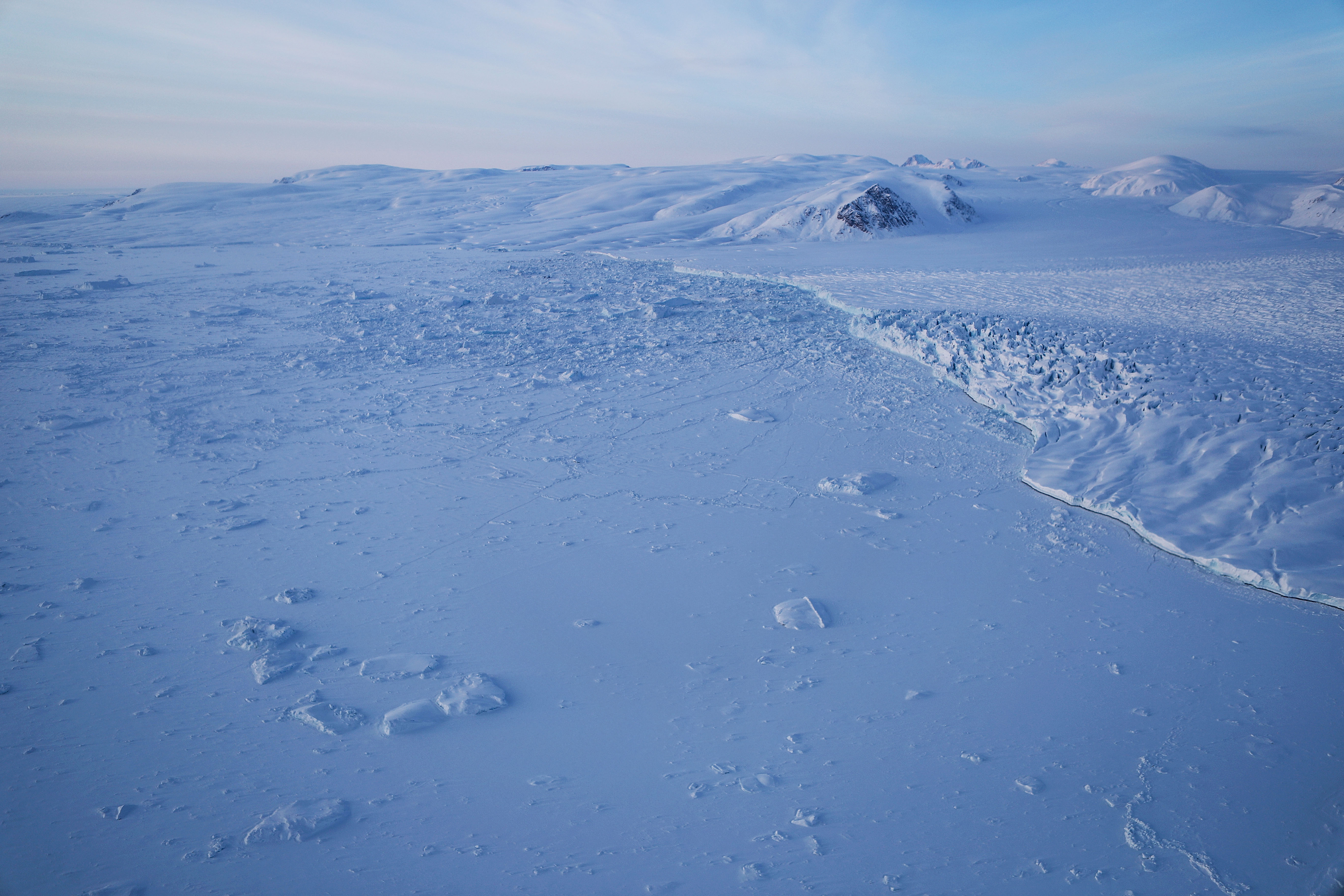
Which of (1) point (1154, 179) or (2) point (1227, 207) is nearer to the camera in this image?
(2) point (1227, 207)

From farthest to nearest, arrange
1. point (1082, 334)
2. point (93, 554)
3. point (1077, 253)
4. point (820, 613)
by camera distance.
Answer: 1. point (1077, 253)
2. point (1082, 334)
3. point (93, 554)
4. point (820, 613)

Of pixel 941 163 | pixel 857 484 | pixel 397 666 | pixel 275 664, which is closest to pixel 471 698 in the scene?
pixel 397 666

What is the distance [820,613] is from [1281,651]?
1749mm

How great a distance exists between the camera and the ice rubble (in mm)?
3143

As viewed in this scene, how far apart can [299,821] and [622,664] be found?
1.11 meters

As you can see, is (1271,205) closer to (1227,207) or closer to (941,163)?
(1227,207)

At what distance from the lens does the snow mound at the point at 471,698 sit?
7.64ft

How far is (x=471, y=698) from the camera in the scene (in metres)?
2.36

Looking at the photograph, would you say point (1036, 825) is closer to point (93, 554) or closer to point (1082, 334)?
point (93, 554)

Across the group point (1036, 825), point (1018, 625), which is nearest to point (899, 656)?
point (1018, 625)

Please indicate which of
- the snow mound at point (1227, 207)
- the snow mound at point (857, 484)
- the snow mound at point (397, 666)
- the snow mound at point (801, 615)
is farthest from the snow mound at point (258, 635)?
the snow mound at point (1227, 207)

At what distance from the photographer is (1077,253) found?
10.2 metres

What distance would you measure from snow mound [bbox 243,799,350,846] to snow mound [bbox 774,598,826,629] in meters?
1.67

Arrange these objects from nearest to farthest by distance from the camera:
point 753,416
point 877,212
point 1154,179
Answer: point 753,416, point 877,212, point 1154,179
